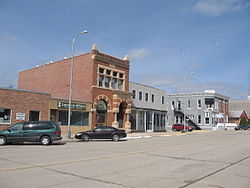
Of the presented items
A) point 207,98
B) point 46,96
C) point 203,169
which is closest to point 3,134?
point 46,96

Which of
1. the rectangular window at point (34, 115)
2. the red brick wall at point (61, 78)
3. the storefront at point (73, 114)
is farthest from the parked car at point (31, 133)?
the red brick wall at point (61, 78)

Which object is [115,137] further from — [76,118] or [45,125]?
[76,118]

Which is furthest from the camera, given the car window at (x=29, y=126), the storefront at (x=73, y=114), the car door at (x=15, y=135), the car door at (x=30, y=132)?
the storefront at (x=73, y=114)

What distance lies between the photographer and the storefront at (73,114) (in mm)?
29003

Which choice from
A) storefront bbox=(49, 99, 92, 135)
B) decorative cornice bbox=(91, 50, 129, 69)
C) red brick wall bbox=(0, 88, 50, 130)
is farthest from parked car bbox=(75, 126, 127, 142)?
decorative cornice bbox=(91, 50, 129, 69)

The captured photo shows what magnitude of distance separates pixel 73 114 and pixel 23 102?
6.63 metres

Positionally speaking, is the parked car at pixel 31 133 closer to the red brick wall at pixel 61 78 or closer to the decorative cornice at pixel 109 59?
the red brick wall at pixel 61 78

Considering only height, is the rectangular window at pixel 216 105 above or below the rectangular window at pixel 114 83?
below

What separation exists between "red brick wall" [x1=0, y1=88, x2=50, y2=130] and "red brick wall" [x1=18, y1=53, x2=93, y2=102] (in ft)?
22.4

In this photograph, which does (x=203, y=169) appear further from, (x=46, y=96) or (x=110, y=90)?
(x=110, y=90)

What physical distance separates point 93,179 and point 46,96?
21153 millimetres

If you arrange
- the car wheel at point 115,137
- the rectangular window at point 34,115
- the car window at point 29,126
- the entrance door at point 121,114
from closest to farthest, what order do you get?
the car window at point 29,126 < the car wheel at point 115,137 < the rectangular window at point 34,115 < the entrance door at point 121,114

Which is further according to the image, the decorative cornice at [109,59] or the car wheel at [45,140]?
the decorative cornice at [109,59]

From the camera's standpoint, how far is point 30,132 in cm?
1952
